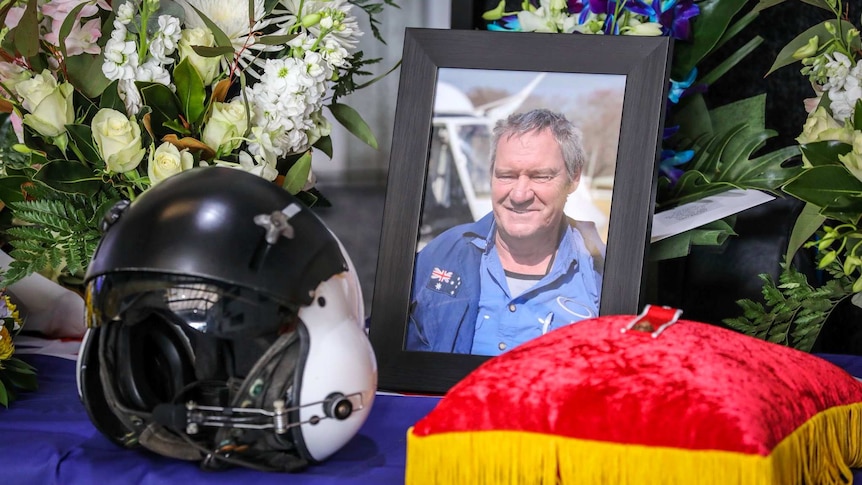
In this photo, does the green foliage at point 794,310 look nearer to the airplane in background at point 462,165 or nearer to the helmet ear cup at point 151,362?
the airplane in background at point 462,165

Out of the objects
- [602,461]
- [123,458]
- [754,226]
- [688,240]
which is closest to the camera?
[602,461]

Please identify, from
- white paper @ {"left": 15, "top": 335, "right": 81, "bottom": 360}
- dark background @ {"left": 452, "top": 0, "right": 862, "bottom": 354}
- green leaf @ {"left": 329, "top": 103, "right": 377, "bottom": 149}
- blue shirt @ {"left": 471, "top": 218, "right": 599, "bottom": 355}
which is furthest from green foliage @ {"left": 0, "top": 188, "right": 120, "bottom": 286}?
dark background @ {"left": 452, "top": 0, "right": 862, "bottom": 354}

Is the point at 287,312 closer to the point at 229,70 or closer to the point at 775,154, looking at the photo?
the point at 229,70

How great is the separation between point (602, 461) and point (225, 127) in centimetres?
43

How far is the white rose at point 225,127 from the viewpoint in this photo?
0.76m

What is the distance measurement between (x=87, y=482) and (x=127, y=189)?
11.2 inches

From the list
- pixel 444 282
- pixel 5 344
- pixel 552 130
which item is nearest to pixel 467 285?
pixel 444 282

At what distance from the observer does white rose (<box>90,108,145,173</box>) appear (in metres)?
0.73

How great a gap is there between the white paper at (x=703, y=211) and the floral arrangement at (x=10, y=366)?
0.53 m

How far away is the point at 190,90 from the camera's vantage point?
771mm

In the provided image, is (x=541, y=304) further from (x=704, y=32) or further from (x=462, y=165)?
(x=704, y=32)

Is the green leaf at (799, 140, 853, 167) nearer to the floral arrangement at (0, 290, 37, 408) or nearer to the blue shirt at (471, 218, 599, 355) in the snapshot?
the blue shirt at (471, 218, 599, 355)

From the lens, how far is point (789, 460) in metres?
0.50

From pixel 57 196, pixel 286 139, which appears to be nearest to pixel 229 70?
pixel 286 139
